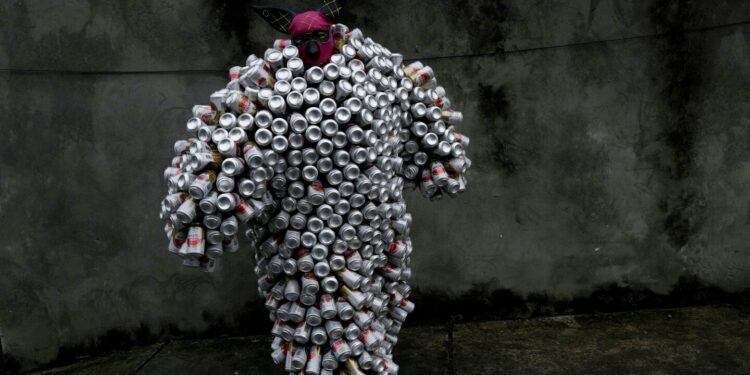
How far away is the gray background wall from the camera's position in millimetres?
3715

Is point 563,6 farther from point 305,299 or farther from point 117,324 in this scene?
point 117,324

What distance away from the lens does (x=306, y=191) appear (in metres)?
2.19

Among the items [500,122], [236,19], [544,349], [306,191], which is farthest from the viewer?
[500,122]

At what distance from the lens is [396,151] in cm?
247

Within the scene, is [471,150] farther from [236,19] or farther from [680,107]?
[236,19]

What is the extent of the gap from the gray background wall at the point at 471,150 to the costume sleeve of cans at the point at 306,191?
1.58m

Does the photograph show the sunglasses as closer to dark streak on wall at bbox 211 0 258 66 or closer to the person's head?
the person's head

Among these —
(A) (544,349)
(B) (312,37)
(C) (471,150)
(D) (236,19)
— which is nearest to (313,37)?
(B) (312,37)

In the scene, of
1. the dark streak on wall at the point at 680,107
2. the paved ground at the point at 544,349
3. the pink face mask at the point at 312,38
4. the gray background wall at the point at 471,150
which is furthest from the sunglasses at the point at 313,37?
the dark streak on wall at the point at 680,107

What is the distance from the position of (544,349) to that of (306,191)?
2117 millimetres

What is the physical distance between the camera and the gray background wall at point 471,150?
12.2 ft

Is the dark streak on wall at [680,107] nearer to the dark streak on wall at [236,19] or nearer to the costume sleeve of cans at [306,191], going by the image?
the costume sleeve of cans at [306,191]

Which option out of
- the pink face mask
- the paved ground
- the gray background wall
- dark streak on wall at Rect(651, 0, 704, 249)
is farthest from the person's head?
dark streak on wall at Rect(651, 0, 704, 249)

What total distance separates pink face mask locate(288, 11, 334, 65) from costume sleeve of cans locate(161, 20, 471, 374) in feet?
0.12
